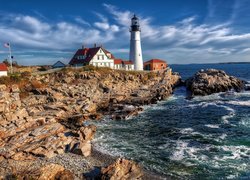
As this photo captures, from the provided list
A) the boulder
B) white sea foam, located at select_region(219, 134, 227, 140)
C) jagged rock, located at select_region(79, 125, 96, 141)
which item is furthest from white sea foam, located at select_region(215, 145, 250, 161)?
the boulder

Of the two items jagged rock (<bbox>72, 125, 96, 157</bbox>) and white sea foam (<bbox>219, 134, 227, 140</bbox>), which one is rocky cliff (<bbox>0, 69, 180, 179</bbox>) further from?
white sea foam (<bbox>219, 134, 227, 140</bbox>)

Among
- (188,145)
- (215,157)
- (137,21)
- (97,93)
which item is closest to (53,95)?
(97,93)

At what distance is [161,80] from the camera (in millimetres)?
64438

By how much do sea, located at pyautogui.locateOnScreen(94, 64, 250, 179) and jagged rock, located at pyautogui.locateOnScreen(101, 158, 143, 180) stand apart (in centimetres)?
229

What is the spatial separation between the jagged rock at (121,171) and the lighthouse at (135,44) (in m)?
52.1

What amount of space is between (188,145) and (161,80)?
3799 centimetres

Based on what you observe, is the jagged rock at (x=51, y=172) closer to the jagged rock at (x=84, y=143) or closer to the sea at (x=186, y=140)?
the jagged rock at (x=84, y=143)

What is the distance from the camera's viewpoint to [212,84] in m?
62.2

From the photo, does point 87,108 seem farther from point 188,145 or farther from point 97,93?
point 188,145

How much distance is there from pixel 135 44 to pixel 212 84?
22.7m

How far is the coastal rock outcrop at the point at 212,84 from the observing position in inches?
2367

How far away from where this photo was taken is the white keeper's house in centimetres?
6384

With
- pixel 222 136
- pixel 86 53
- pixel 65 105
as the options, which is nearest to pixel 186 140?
pixel 222 136

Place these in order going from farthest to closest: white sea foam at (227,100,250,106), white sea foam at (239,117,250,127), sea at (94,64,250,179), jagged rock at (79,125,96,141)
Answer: white sea foam at (227,100,250,106) → white sea foam at (239,117,250,127) → jagged rock at (79,125,96,141) → sea at (94,64,250,179)
